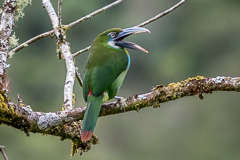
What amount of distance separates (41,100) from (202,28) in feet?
23.2

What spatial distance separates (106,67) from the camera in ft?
16.0

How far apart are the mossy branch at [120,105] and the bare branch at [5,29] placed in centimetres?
29

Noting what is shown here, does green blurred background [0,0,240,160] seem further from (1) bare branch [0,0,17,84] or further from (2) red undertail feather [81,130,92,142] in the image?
(2) red undertail feather [81,130,92,142]

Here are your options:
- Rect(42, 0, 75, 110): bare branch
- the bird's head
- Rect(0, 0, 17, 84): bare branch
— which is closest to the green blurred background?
the bird's head

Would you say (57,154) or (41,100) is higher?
(41,100)

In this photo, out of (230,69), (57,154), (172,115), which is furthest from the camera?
(230,69)

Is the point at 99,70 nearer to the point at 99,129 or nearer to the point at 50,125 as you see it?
the point at 50,125

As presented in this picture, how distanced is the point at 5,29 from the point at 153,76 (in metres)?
21.1

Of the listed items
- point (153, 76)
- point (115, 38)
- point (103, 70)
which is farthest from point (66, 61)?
point (153, 76)

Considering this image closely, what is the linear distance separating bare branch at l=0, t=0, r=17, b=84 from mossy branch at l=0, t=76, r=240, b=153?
29cm

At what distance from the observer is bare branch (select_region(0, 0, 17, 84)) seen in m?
4.35

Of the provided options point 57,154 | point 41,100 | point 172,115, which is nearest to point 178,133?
point 172,115

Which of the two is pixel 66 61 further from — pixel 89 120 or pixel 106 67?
pixel 89 120

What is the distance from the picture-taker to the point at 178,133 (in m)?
23.7
